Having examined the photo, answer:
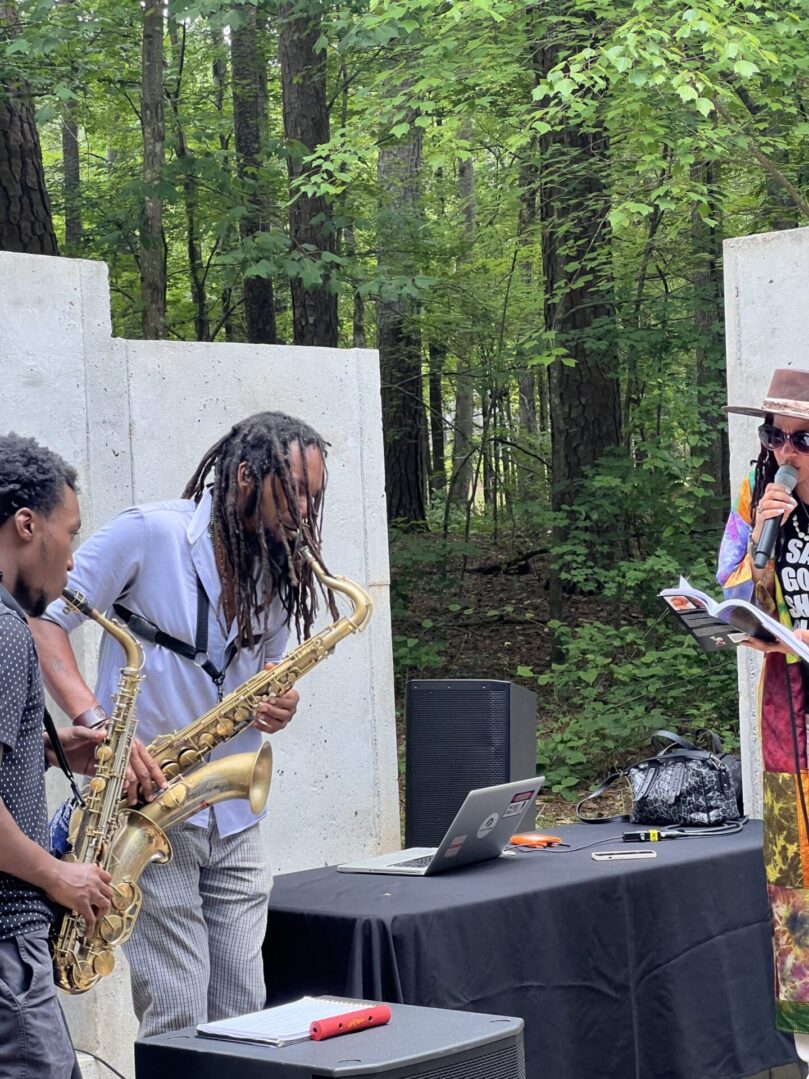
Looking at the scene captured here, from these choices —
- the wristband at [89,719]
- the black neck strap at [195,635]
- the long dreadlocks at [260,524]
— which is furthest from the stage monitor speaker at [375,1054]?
the long dreadlocks at [260,524]

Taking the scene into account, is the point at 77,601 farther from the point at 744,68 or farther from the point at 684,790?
the point at 744,68

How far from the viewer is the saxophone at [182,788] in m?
2.81

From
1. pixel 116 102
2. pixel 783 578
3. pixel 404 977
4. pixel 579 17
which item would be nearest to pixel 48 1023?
pixel 404 977

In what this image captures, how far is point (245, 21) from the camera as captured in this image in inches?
336

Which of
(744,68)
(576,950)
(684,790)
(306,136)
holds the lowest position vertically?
(576,950)

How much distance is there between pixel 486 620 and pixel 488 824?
741 cm

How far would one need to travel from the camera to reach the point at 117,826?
2.96m

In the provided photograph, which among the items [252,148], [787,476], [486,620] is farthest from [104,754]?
[252,148]

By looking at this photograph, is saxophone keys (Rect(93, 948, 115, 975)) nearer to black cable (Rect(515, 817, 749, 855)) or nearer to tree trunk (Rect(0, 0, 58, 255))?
black cable (Rect(515, 817, 749, 855))

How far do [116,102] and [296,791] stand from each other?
25.5ft

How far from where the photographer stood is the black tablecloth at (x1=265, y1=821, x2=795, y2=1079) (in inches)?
134

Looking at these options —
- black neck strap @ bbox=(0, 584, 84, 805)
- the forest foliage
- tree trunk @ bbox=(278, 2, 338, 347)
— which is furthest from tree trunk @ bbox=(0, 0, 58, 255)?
black neck strap @ bbox=(0, 584, 84, 805)

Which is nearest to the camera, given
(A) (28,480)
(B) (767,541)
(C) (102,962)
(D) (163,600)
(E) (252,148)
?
(A) (28,480)

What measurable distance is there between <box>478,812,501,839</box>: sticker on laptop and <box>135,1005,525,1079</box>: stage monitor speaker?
123 cm
